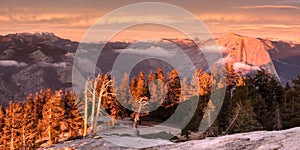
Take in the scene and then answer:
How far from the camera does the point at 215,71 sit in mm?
78062

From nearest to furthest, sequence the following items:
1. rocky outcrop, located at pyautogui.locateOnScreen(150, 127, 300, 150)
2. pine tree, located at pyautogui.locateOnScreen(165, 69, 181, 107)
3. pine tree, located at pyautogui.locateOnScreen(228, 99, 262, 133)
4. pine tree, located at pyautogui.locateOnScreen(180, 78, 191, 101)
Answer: rocky outcrop, located at pyautogui.locateOnScreen(150, 127, 300, 150) < pine tree, located at pyautogui.locateOnScreen(228, 99, 262, 133) < pine tree, located at pyautogui.locateOnScreen(180, 78, 191, 101) < pine tree, located at pyautogui.locateOnScreen(165, 69, 181, 107)

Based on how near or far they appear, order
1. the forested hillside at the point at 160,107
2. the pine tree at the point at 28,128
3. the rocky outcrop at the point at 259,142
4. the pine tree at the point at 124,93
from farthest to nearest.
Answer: the pine tree at the point at 124,93 < the pine tree at the point at 28,128 < the forested hillside at the point at 160,107 < the rocky outcrop at the point at 259,142

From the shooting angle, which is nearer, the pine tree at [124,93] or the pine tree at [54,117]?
the pine tree at [54,117]

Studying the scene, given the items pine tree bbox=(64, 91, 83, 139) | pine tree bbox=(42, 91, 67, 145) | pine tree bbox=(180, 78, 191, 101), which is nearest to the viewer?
pine tree bbox=(42, 91, 67, 145)

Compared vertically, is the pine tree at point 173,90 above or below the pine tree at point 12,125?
above

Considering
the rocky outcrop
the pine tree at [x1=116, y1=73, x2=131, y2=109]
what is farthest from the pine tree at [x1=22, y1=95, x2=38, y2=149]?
the rocky outcrop

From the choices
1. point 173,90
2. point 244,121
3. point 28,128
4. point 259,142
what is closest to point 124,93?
point 173,90

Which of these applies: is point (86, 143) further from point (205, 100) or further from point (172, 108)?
point (172, 108)

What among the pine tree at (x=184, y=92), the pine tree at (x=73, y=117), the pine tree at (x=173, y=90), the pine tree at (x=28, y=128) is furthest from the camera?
the pine tree at (x=173, y=90)

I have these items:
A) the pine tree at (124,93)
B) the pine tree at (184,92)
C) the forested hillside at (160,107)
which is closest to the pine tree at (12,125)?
the forested hillside at (160,107)

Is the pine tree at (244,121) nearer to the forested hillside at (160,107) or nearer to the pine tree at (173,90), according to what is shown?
the forested hillside at (160,107)

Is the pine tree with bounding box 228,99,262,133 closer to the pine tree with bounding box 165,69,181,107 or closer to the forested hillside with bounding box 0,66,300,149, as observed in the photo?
the forested hillside with bounding box 0,66,300,149

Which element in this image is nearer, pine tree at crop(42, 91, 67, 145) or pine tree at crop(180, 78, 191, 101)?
pine tree at crop(42, 91, 67, 145)

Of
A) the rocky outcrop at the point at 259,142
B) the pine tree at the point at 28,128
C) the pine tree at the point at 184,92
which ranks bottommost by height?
the pine tree at the point at 28,128
